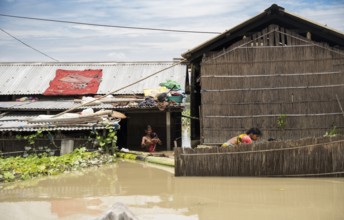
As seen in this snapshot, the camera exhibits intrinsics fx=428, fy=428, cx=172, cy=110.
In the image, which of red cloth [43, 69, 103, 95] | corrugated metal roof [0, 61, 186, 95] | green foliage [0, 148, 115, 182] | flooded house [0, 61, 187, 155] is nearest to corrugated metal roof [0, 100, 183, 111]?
flooded house [0, 61, 187, 155]

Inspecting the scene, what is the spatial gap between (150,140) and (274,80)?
503cm

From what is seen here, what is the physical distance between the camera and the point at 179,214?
7641mm

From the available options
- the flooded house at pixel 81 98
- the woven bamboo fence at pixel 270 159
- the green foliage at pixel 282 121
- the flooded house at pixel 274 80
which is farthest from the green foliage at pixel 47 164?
the green foliage at pixel 282 121

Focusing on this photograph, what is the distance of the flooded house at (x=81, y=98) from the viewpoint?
1511 cm

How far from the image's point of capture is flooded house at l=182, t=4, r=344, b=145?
1389 centimetres

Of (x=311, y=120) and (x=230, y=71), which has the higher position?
(x=230, y=71)

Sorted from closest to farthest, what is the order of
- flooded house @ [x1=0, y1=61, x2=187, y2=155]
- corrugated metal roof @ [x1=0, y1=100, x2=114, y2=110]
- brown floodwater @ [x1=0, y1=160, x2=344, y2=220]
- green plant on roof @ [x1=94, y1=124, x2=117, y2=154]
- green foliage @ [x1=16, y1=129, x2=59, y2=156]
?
1. brown floodwater @ [x1=0, y1=160, x2=344, y2=220]
2. green plant on roof @ [x1=94, y1=124, x2=117, y2=154]
3. green foliage @ [x1=16, y1=129, x2=59, y2=156]
4. flooded house @ [x1=0, y1=61, x2=187, y2=155]
5. corrugated metal roof @ [x1=0, y1=100, x2=114, y2=110]

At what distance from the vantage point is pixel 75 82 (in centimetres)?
1931

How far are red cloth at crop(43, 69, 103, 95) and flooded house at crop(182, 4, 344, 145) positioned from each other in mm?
6139

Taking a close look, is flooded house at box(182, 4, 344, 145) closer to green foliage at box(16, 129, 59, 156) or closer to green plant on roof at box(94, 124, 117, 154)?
green plant on roof at box(94, 124, 117, 154)

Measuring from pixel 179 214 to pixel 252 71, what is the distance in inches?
305

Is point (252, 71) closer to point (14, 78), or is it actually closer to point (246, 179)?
point (246, 179)

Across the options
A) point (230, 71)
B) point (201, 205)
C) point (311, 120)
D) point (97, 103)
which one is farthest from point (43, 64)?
point (201, 205)

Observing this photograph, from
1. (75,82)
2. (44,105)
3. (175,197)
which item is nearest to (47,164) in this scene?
(175,197)
